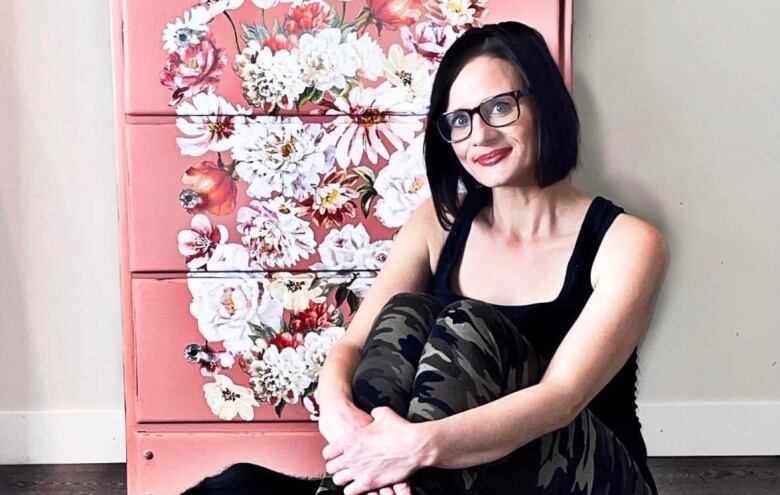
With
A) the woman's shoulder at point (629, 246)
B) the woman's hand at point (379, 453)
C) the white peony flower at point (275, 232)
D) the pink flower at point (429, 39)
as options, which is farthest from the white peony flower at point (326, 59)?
the woman's hand at point (379, 453)

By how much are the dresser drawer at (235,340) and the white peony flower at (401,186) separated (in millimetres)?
127

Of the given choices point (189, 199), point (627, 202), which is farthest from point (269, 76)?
point (627, 202)

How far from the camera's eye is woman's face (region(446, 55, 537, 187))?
1.31m

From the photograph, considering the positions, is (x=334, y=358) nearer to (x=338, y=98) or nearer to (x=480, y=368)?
(x=480, y=368)

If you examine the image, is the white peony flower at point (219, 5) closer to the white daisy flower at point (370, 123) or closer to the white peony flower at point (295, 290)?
the white daisy flower at point (370, 123)

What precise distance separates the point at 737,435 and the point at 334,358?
3.86 ft

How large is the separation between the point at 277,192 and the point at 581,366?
2.36 ft

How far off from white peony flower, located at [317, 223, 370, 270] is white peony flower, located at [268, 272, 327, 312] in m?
0.05

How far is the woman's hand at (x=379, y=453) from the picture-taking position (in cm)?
111

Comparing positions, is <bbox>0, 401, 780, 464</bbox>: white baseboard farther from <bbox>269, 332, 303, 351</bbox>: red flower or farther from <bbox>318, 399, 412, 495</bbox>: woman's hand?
<bbox>318, 399, 412, 495</bbox>: woman's hand

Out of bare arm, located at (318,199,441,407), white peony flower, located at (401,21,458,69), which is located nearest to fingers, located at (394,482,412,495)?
bare arm, located at (318,199,441,407)

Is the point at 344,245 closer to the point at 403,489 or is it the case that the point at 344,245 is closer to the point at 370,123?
the point at 370,123

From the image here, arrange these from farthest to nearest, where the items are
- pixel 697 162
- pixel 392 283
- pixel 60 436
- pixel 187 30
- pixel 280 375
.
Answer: pixel 60 436, pixel 697 162, pixel 280 375, pixel 187 30, pixel 392 283

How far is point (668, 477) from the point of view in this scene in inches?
76.9
